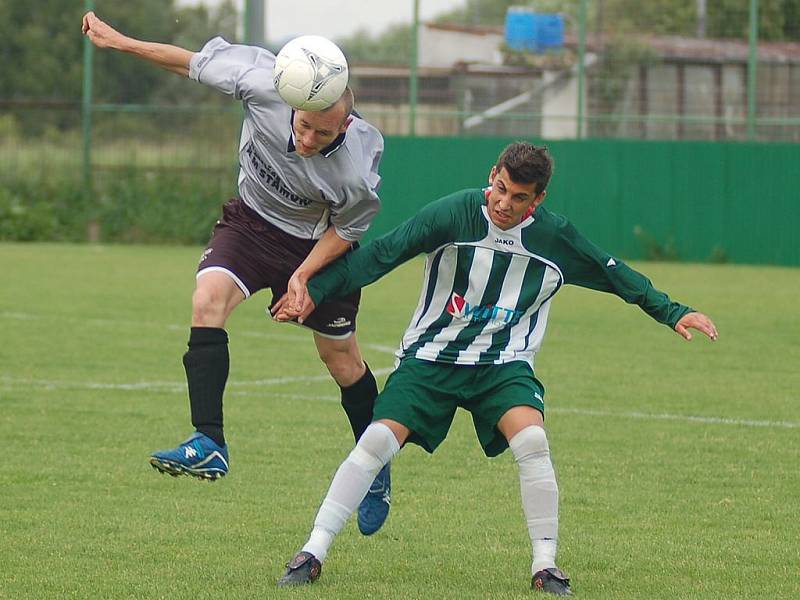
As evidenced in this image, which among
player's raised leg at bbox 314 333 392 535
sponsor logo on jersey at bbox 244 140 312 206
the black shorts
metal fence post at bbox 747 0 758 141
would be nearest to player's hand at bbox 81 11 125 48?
sponsor logo on jersey at bbox 244 140 312 206

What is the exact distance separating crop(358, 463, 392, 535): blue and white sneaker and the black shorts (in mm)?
826

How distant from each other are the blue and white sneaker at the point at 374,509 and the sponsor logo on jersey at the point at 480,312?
0.96 metres

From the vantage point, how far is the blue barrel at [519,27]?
26016mm

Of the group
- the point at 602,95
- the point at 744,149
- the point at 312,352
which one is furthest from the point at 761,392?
the point at 602,95

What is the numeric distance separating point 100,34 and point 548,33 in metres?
20.4

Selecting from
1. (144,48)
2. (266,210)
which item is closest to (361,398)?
(266,210)

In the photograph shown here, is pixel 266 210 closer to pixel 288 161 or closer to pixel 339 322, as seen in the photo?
pixel 288 161

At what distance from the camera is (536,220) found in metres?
5.50

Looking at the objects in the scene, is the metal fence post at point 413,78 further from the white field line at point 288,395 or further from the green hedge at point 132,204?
the white field line at point 288,395

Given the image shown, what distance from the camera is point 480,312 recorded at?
5496 millimetres

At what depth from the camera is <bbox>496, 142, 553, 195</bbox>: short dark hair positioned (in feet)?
17.1

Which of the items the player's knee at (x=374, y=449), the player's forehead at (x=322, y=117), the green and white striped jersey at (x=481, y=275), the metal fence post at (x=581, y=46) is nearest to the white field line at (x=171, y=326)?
the player's forehead at (x=322, y=117)

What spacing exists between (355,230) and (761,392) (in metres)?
5.43

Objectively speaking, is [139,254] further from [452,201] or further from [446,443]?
[452,201]
